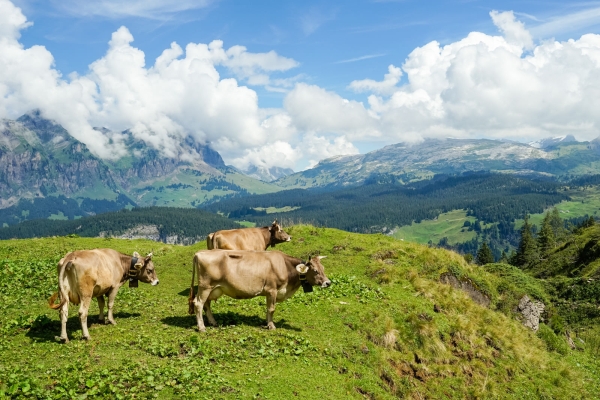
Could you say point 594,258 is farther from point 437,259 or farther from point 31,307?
point 31,307

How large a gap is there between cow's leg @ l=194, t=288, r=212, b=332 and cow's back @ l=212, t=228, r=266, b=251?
255 inches

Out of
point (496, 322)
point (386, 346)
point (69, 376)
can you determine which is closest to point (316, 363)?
point (386, 346)

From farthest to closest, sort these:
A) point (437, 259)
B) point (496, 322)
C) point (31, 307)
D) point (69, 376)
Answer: point (437, 259)
point (496, 322)
point (31, 307)
point (69, 376)

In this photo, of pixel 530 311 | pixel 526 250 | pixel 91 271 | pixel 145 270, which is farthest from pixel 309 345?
pixel 526 250

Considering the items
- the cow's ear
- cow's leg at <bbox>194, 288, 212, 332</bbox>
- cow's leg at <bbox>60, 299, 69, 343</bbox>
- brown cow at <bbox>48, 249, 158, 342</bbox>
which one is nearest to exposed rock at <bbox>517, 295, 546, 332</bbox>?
the cow's ear

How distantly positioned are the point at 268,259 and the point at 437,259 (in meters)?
16.7

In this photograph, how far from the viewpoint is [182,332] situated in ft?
50.3

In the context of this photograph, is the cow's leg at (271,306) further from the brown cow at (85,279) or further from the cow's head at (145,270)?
the brown cow at (85,279)

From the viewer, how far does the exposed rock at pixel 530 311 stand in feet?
90.0

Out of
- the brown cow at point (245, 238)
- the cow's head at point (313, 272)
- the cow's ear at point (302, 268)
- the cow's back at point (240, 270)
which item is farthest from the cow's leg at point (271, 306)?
the brown cow at point (245, 238)

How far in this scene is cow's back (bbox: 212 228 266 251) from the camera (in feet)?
74.2

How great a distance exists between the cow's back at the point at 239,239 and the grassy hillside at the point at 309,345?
3285mm

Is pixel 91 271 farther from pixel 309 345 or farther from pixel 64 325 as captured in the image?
pixel 309 345

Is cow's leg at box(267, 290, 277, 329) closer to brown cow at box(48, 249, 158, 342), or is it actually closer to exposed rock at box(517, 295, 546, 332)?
brown cow at box(48, 249, 158, 342)
